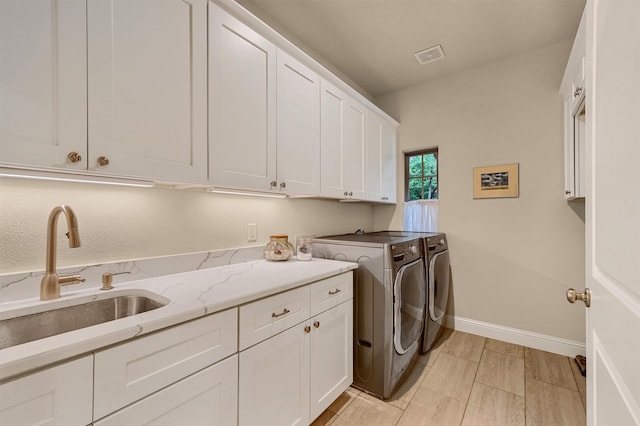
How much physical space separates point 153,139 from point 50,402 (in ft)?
2.92

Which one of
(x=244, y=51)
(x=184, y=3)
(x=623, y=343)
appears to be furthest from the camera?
(x=244, y=51)

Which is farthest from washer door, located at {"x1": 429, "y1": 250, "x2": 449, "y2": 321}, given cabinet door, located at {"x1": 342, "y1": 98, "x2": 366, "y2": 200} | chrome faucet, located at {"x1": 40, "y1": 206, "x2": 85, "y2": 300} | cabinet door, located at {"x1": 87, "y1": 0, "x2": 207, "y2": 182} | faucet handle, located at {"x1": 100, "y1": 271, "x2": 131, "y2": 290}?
chrome faucet, located at {"x1": 40, "y1": 206, "x2": 85, "y2": 300}

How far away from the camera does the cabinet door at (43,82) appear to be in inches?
32.3

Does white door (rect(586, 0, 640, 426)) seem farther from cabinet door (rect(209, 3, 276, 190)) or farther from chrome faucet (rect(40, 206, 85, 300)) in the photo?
chrome faucet (rect(40, 206, 85, 300))

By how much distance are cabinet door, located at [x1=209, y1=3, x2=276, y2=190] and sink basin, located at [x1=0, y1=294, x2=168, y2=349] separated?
65 centimetres

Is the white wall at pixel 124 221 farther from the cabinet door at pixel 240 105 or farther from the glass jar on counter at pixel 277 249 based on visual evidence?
the cabinet door at pixel 240 105

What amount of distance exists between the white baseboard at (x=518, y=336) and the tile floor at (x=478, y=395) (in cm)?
7

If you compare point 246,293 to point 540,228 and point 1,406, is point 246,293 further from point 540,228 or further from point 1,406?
point 540,228

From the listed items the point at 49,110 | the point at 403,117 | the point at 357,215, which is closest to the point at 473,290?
the point at 357,215

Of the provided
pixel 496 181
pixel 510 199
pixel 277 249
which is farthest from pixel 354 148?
pixel 510 199

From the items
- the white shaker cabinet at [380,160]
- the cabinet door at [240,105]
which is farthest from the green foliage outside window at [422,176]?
the cabinet door at [240,105]

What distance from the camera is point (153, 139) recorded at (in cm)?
112

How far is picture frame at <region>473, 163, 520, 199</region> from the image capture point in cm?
251

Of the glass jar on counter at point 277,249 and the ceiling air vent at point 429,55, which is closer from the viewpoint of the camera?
the glass jar on counter at point 277,249
